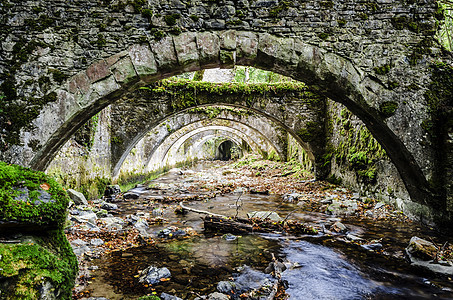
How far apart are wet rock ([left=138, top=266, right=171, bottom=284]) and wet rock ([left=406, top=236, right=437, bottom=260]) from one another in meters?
2.81

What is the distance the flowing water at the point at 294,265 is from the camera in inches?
100

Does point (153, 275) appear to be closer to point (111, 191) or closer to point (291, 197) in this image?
point (291, 197)

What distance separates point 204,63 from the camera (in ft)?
14.1

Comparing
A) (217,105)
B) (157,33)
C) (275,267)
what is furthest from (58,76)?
(217,105)

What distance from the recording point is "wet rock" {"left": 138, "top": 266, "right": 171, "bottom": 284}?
2637 mm

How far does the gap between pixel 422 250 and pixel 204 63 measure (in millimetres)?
3811

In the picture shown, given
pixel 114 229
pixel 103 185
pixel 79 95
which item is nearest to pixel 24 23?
pixel 79 95

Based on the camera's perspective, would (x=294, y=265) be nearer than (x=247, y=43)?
Yes

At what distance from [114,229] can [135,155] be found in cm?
661

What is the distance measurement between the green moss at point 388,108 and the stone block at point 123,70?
3.77 meters

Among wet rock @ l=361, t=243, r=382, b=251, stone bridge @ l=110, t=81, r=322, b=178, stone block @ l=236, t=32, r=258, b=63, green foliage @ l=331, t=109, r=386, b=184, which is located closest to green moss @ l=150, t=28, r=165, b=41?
stone block @ l=236, t=32, r=258, b=63

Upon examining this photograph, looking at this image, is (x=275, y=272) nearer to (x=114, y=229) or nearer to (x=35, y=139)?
(x=114, y=229)

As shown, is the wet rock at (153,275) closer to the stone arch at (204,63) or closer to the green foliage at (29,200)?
the green foliage at (29,200)

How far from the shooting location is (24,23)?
4.03 metres
